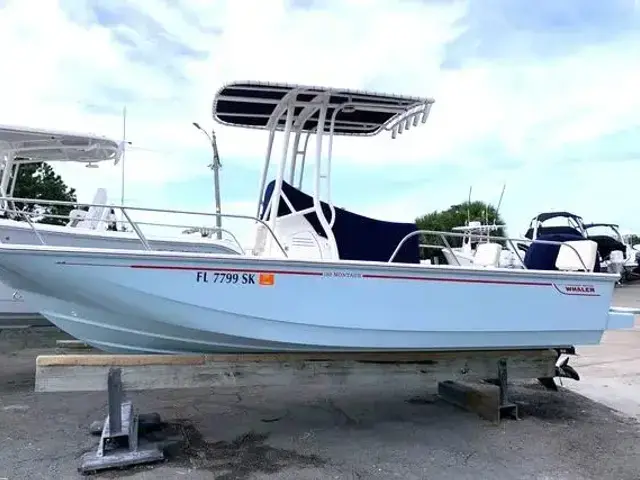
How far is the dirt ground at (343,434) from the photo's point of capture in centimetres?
431

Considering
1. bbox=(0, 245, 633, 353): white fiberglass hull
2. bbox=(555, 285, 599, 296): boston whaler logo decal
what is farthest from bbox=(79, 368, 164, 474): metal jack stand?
bbox=(555, 285, 599, 296): boston whaler logo decal

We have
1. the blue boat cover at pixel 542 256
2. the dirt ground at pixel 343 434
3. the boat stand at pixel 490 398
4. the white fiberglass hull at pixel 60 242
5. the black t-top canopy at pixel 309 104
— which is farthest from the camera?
the white fiberglass hull at pixel 60 242

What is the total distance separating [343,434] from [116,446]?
1.78 meters

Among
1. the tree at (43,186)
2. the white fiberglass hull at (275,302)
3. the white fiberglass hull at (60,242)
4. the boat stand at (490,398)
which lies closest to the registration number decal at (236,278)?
the white fiberglass hull at (275,302)

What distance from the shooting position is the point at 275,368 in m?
4.75

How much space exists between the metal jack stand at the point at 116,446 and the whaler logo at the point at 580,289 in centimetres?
346

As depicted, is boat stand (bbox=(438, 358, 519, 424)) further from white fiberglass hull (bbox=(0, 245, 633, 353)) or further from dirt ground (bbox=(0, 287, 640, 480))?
white fiberglass hull (bbox=(0, 245, 633, 353))

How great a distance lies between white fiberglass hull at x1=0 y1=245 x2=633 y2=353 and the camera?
4.19 m

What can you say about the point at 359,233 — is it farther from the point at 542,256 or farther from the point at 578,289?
the point at 578,289

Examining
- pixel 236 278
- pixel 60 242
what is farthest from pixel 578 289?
pixel 60 242

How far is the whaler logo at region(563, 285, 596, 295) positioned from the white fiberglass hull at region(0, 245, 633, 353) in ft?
0.21

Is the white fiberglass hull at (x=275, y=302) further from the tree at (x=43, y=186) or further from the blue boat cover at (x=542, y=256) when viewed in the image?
the tree at (x=43, y=186)

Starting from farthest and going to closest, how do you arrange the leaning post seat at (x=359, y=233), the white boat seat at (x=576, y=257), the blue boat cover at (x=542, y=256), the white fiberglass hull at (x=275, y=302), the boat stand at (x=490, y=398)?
the blue boat cover at (x=542, y=256)
the boat stand at (x=490, y=398)
the white boat seat at (x=576, y=257)
the leaning post seat at (x=359, y=233)
the white fiberglass hull at (x=275, y=302)

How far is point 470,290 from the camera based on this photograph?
4836 mm
